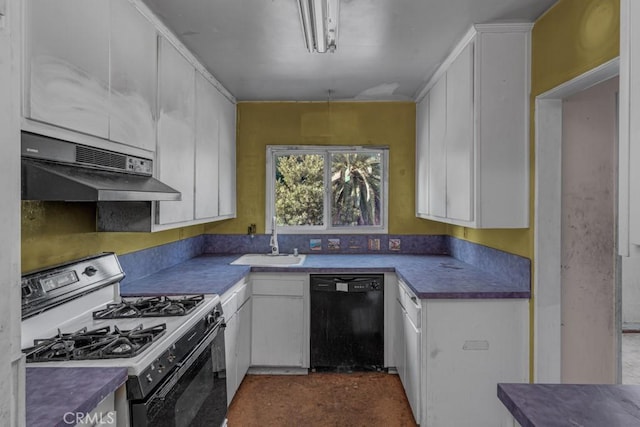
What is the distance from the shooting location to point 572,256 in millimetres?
2160

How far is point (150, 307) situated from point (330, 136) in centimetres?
245

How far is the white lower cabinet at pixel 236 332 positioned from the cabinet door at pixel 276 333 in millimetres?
84

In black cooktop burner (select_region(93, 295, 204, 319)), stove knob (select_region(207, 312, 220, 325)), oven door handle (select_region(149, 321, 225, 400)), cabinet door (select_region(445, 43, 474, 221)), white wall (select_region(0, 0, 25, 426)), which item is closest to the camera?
white wall (select_region(0, 0, 25, 426))

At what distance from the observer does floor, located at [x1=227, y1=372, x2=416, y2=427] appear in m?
2.53

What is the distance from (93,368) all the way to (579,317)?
2.32m

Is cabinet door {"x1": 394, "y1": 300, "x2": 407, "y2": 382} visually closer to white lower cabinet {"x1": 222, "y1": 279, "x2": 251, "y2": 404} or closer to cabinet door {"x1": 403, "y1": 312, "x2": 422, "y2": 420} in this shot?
cabinet door {"x1": 403, "y1": 312, "x2": 422, "y2": 420}

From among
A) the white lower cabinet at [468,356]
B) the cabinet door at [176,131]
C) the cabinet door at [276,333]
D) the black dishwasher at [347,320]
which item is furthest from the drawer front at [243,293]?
the white lower cabinet at [468,356]

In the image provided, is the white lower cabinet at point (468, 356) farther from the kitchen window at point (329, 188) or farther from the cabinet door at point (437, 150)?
the kitchen window at point (329, 188)

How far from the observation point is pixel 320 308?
3.11 m

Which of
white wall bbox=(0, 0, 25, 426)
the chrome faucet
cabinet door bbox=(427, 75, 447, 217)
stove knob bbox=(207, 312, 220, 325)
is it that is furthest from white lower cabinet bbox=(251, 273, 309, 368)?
white wall bbox=(0, 0, 25, 426)

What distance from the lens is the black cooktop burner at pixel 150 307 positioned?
186 cm

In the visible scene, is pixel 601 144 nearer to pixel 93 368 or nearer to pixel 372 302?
pixel 372 302

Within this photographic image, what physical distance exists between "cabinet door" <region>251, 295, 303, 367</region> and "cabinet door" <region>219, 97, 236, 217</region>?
0.90 meters

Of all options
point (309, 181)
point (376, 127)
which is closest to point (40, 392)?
point (309, 181)
